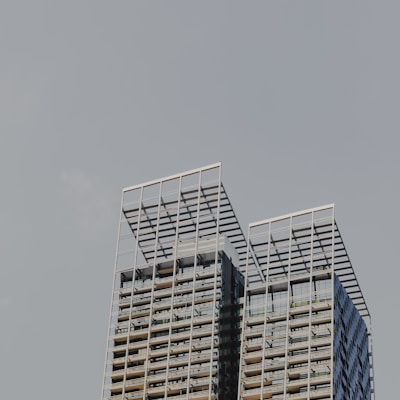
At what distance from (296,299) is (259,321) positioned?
8105mm

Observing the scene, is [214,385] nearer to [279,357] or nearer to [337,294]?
[279,357]

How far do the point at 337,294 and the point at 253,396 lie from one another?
2523 cm

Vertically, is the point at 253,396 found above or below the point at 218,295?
below

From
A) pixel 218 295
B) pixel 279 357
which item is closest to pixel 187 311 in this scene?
pixel 218 295

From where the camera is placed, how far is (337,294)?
199 m

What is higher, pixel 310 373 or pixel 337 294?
pixel 337 294

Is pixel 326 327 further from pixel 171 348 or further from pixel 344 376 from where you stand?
pixel 171 348

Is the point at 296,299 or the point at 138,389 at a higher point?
the point at 296,299

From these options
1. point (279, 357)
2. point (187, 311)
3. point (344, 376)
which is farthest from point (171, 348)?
point (344, 376)

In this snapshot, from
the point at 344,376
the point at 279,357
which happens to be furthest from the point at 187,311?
the point at 344,376

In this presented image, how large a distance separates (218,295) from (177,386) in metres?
18.7

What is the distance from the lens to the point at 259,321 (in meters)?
199

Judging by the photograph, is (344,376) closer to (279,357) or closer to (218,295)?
(279,357)

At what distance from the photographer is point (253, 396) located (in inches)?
7530
